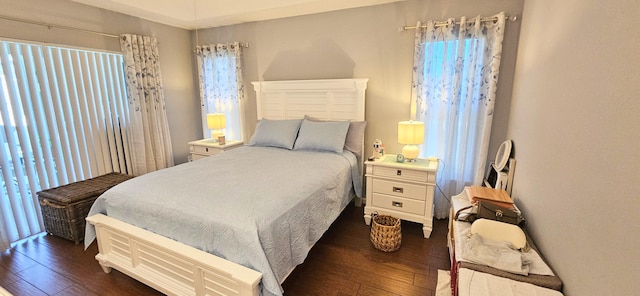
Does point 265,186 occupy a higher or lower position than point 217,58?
lower

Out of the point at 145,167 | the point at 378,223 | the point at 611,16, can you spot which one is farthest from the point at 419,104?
the point at 145,167

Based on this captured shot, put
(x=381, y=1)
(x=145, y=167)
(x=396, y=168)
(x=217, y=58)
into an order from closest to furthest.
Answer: (x=396, y=168) → (x=381, y=1) → (x=145, y=167) → (x=217, y=58)

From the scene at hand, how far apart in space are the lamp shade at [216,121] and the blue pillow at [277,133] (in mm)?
674

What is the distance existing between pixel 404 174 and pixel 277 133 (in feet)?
4.70

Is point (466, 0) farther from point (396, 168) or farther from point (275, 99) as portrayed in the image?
point (275, 99)

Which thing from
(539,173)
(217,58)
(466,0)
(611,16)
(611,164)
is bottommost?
(539,173)

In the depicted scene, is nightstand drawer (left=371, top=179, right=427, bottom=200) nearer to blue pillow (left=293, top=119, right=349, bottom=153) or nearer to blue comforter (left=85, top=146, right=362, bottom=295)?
blue comforter (left=85, top=146, right=362, bottom=295)

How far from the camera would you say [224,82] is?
12.0 feet

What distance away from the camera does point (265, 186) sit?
1.80 meters

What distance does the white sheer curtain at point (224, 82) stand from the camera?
11.6 feet

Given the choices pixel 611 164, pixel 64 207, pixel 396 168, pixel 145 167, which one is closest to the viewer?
pixel 611 164

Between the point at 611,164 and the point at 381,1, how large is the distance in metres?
2.31

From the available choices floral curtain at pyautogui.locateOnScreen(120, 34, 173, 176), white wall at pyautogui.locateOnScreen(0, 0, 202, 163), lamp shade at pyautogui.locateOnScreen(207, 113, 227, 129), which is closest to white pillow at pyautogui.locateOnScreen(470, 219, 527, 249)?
lamp shade at pyautogui.locateOnScreen(207, 113, 227, 129)

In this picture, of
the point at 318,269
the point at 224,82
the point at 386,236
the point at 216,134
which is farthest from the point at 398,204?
the point at 224,82
